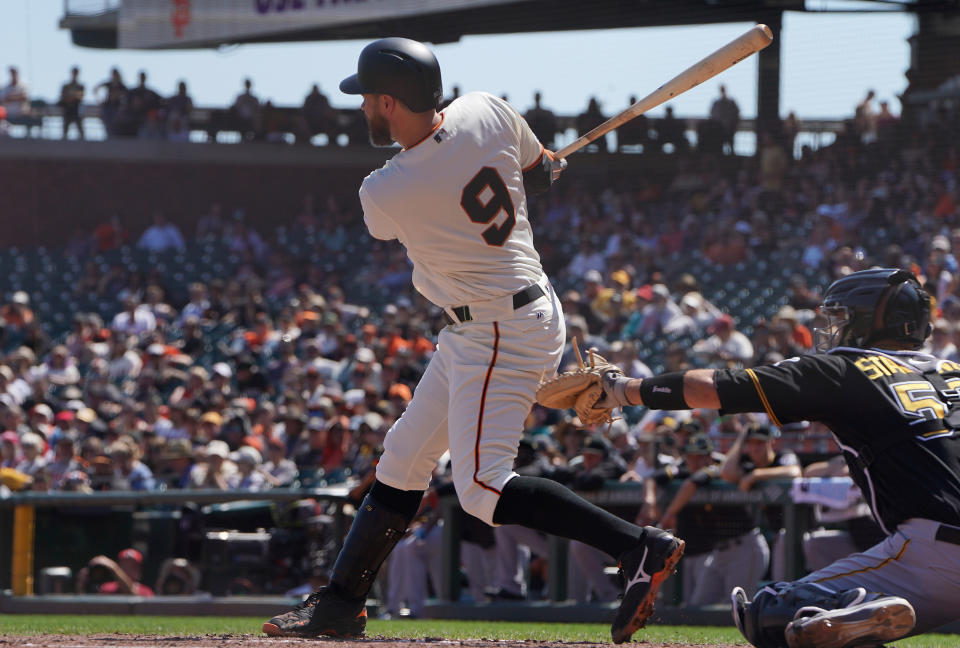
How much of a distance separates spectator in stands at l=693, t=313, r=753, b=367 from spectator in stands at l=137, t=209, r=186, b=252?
12122mm

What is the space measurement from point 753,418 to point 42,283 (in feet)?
48.6

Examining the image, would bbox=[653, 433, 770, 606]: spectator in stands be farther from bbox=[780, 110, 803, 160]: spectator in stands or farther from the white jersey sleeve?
bbox=[780, 110, 803, 160]: spectator in stands

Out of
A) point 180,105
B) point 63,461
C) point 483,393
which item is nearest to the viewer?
point 483,393

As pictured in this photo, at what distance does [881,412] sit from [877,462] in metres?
0.14

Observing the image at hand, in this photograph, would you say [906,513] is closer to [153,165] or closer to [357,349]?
[357,349]

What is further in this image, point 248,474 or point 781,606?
point 248,474

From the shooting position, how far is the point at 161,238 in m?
21.2

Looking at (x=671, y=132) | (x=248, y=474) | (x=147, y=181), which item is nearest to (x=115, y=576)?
(x=248, y=474)

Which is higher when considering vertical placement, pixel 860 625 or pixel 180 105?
pixel 180 105

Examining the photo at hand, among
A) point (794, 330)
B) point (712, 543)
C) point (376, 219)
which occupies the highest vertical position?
point (794, 330)

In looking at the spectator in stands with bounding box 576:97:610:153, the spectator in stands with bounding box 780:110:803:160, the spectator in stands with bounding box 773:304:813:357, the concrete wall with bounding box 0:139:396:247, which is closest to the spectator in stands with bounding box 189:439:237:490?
the spectator in stands with bounding box 773:304:813:357

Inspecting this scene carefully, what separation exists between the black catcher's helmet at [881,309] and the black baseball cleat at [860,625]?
2.30ft

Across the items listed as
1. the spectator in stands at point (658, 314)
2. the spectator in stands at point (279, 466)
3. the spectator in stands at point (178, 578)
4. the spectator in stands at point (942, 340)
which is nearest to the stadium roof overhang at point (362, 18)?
the spectator in stands at point (658, 314)

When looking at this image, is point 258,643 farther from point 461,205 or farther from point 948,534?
point 948,534
